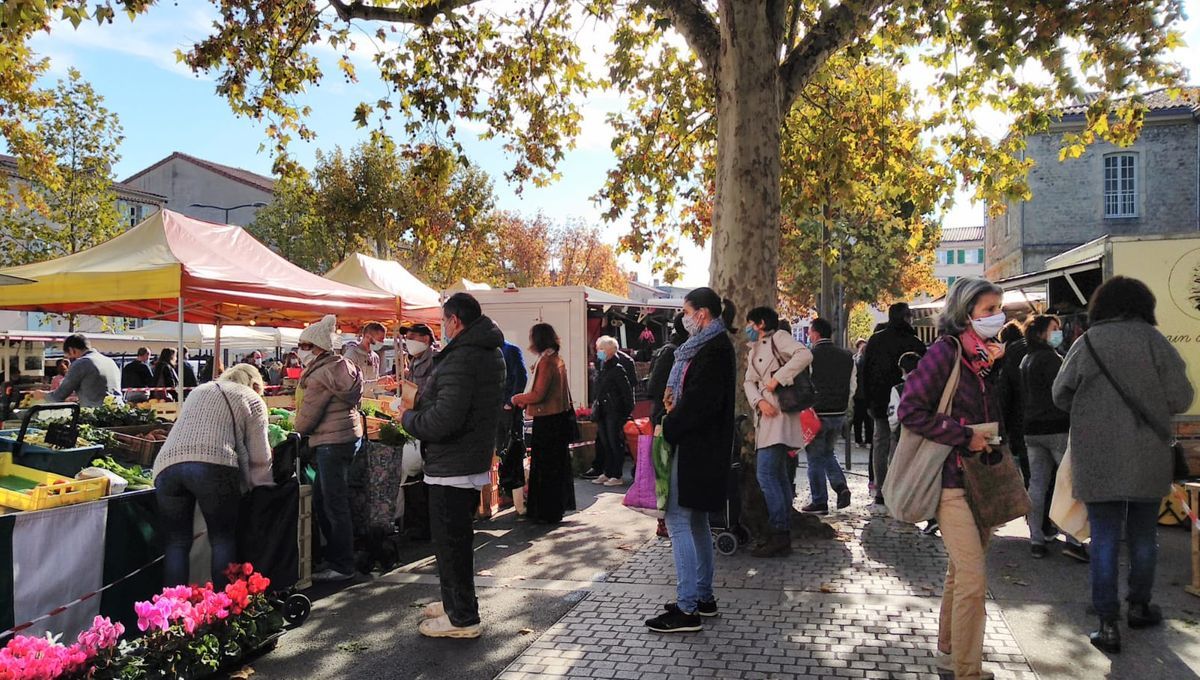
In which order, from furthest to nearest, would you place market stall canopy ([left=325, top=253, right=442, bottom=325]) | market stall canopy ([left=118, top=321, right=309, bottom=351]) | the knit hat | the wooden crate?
market stall canopy ([left=118, top=321, right=309, bottom=351]) → market stall canopy ([left=325, top=253, right=442, bottom=325]) → the knit hat → the wooden crate

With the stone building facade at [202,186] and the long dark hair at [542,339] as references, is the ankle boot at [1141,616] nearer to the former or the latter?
the long dark hair at [542,339]

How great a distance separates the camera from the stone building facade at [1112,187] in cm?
2581

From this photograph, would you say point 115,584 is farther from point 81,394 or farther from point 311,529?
point 81,394

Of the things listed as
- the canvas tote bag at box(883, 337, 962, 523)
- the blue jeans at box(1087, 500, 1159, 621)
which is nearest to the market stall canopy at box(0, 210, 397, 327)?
the canvas tote bag at box(883, 337, 962, 523)

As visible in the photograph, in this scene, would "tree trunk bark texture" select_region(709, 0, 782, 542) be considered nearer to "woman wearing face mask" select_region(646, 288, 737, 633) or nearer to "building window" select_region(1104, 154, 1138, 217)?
"woman wearing face mask" select_region(646, 288, 737, 633)

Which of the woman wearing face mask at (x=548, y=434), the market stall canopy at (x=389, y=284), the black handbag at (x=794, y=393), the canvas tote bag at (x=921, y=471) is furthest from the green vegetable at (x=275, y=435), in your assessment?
the market stall canopy at (x=389, y=284)

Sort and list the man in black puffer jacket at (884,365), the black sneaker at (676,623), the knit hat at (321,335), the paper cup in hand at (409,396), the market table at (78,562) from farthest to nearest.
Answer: the man in black puffer jacket at (884,365)
the knit hat at (321,335)
the paper cup in hand at (409,396)
the black sneaker at (676,623)
the market table at (78,562)

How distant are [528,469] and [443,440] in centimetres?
430

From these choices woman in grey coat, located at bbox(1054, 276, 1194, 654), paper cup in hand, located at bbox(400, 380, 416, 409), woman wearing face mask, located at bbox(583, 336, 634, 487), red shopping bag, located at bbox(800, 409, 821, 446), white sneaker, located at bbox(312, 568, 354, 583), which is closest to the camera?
woman in grey coat, located at bbox(1054, 276, 1194, 654)

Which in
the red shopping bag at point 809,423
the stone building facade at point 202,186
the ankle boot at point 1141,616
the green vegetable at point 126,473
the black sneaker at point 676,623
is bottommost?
the black sneaker at point 676,623

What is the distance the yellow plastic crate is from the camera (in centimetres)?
413

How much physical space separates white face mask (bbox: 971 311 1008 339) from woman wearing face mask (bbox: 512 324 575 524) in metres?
4.69

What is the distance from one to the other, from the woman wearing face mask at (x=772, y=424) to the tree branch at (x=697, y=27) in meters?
2.86

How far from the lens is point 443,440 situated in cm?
475
